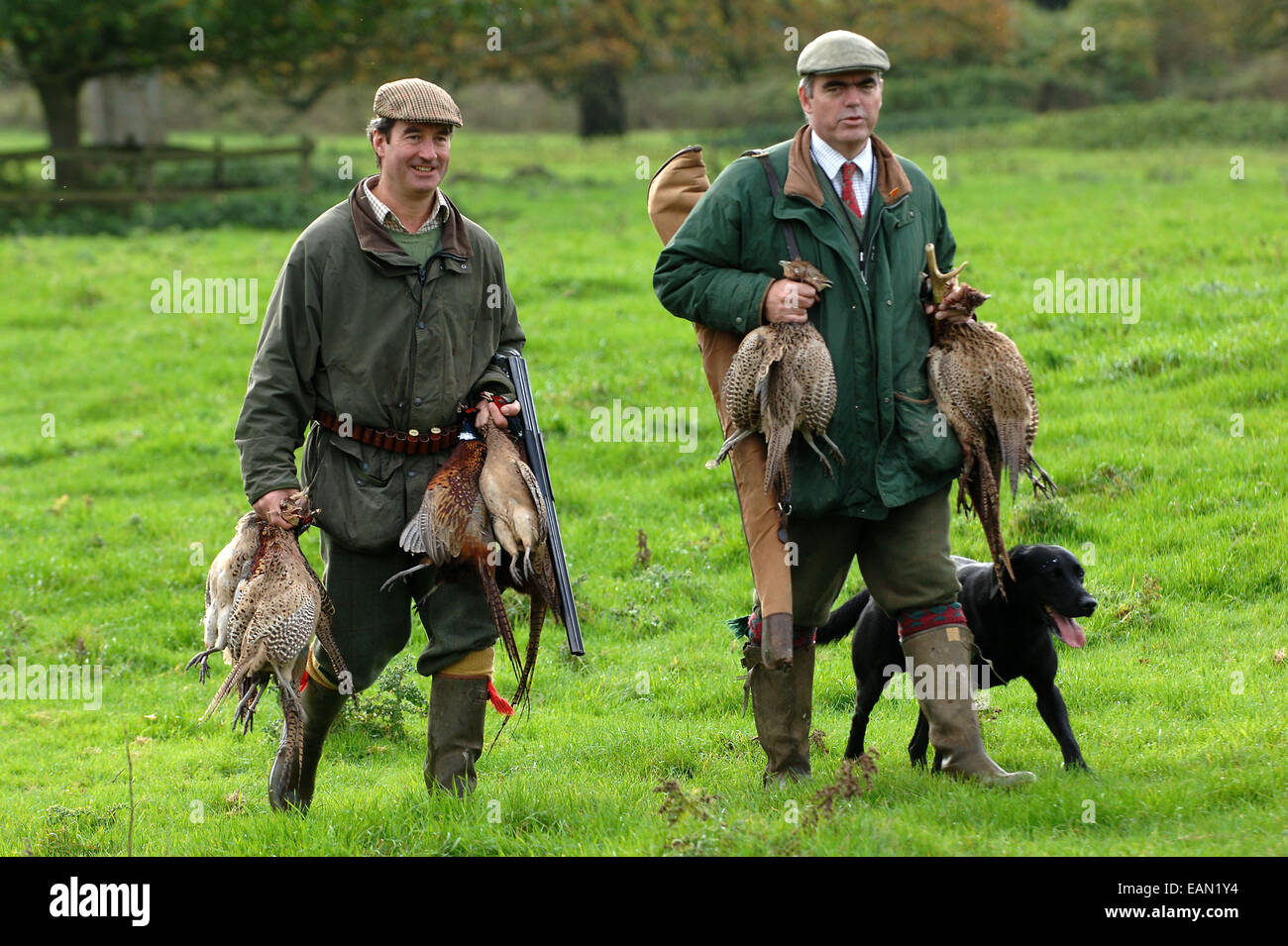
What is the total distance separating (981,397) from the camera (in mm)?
5215

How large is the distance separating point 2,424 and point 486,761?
30.1 ft

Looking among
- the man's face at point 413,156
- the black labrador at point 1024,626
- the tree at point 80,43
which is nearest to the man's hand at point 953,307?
the black labrador at point 1024,626

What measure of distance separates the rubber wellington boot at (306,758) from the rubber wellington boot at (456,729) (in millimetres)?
457

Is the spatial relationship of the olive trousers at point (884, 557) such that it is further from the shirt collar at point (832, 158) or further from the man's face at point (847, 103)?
the man's face at point (847, 103)

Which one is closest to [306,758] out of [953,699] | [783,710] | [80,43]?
[783,710]

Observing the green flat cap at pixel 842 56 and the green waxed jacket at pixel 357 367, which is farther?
the green waxed jacket at pixel 357 367

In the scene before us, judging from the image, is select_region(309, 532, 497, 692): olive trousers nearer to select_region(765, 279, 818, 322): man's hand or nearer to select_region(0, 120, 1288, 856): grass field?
select_region(0, 120, 1288, 856): grass field

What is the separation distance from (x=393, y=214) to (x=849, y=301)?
5.96ft

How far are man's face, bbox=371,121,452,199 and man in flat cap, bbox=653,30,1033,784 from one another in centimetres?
98

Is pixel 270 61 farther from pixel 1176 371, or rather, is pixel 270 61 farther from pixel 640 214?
pixel 1176 371

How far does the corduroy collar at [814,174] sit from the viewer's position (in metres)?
5.23

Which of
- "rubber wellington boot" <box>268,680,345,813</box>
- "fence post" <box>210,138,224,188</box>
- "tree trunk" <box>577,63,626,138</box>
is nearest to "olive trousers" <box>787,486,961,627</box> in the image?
"rubber wellington boot" <box>268,680,345,813</box>

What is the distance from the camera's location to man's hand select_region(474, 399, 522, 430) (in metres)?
5.44

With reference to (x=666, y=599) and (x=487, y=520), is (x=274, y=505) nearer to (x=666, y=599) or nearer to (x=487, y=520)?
(x=487, y=520)
